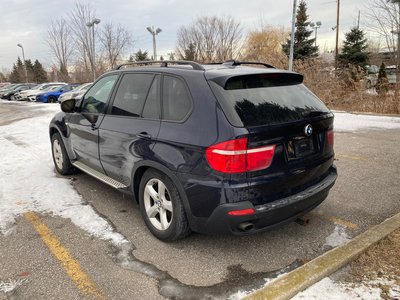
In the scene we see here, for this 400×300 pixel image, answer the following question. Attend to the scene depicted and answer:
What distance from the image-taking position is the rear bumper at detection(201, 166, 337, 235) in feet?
9.12

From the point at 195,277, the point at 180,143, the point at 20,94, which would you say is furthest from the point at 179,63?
the point at 20,94

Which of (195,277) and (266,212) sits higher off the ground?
(266,212)

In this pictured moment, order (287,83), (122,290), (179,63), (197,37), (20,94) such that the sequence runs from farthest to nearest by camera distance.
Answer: (197,37) → (20,94) → (179,63) → (287,83) → (122,290)

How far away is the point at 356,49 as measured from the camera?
2764 cm

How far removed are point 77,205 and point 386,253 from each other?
352cm

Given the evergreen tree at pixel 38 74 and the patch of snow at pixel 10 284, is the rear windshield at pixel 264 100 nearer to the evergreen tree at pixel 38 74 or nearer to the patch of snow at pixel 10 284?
the patch of snow at pixel 10 284

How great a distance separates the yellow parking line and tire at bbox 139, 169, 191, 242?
2.66ft

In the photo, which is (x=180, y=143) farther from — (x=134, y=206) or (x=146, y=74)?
(x=134, y=206)

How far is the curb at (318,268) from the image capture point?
252cm

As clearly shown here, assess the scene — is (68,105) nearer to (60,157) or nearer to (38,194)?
(60,157)

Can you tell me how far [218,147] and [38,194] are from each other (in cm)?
327

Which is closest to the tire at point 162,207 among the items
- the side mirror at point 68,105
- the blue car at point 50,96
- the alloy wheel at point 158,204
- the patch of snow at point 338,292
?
the alloy wheel at point 158,204

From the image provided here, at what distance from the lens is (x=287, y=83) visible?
11.3 ft

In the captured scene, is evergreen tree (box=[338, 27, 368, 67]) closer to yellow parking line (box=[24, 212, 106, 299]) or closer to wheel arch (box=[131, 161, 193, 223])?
wheel arch (box=[131, 161, 193, 223])
